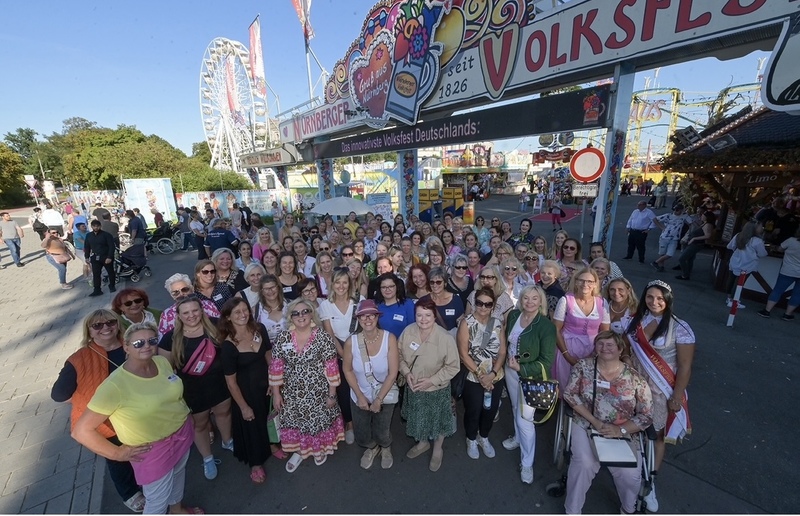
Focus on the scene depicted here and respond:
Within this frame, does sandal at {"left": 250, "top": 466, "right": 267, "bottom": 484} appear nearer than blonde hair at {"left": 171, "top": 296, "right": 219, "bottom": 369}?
No

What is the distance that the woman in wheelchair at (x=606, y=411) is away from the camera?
8.07ft

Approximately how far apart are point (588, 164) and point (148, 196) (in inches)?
869

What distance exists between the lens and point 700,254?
420 inches

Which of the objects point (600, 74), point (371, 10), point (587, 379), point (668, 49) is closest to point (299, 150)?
point (371, 10)

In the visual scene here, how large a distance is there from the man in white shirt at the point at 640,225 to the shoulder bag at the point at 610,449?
8523mm

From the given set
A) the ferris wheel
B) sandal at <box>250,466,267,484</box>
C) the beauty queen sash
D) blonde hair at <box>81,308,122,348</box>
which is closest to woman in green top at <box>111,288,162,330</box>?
blonde hair at <box>81,308,122,348</box>

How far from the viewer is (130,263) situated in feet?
30.4

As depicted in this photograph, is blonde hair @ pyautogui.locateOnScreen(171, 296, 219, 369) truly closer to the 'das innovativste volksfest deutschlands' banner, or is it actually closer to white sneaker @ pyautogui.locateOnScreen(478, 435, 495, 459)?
white sneaker @ pyautogui.locateOnScreen(478, 435, 495, 459)

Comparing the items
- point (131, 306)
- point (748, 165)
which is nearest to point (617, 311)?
point (131, 306)

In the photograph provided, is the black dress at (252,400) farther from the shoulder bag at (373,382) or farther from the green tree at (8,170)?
the green tree at (8,170)

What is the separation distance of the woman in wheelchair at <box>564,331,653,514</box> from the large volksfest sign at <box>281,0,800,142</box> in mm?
4148

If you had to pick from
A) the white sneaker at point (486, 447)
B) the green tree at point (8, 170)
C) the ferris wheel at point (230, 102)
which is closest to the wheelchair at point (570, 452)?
the white sneaker at point (486, 447)

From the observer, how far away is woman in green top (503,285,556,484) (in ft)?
9.37

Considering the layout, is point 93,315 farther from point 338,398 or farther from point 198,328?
point 338,398
